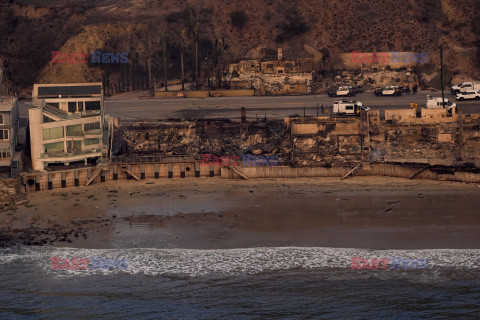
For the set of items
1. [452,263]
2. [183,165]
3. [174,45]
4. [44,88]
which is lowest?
[452,263]

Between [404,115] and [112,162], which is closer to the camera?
[112,162]

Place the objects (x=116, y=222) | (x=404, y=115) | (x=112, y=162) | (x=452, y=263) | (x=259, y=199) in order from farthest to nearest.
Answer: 1. (x=404, y=115)
2. (x=112, y=162)
3. (x=259, y=199)
4. (x=116, y=222)
5. (x=452, y=263)

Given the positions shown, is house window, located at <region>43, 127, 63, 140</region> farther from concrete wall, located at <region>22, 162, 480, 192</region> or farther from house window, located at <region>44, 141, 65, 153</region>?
concrete wall, located at <region>22, 162, 480, 192</region>

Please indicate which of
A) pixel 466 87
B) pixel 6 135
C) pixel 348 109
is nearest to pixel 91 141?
pixel 6 135

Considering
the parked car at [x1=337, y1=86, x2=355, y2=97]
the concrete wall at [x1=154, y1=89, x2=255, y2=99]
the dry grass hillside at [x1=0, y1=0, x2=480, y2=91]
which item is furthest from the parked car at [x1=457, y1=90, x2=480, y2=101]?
the concrete wall at [x1=154, y1=89, x2=255, y2=99]

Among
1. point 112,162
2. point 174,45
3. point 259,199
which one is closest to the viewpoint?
point 259,199

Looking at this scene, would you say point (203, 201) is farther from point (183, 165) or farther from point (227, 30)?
point (227, 30)

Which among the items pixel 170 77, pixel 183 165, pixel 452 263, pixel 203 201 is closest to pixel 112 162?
pixel 183 165

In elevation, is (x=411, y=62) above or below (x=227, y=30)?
below
